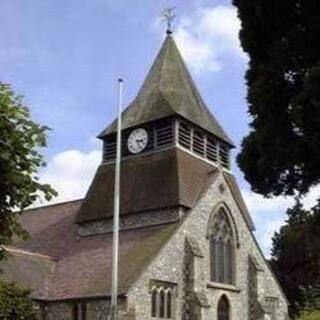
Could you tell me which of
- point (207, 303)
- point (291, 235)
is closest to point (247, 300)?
point (207, 303)

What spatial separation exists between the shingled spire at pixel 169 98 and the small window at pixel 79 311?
1092cm

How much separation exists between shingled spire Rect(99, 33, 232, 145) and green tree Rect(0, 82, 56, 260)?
28.4 meters

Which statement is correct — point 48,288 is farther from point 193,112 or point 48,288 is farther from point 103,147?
point 193,112

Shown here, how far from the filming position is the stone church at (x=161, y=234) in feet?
108

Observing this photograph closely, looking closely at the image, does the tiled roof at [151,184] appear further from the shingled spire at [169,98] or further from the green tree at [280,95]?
the green tree at [280,95]

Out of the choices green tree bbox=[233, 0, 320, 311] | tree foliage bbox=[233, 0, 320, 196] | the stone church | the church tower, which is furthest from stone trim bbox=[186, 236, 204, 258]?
tree foliage bbox=[233, 0, 320, 196]

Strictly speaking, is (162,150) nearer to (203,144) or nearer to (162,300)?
(203,144)

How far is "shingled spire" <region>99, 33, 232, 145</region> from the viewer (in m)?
39.3

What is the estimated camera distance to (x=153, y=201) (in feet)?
120

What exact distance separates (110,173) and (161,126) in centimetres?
383

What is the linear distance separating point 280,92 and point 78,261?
22585mm

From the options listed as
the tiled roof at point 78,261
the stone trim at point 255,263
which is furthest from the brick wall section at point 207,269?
the tiled roof at point 78,261

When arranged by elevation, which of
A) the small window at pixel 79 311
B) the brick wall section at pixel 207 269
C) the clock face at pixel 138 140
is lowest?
the small window at pixel 79 311

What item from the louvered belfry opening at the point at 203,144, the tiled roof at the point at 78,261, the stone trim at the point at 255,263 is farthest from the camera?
the louvered belfry opening at the point at 203,144
